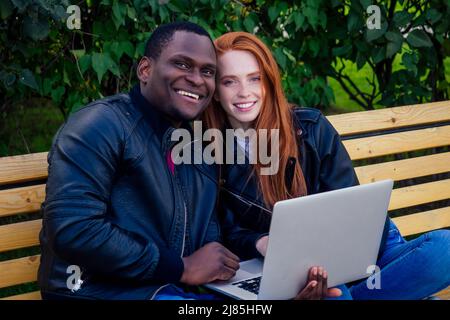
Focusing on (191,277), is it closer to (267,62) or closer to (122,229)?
(122,229)

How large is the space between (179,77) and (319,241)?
0.68 m

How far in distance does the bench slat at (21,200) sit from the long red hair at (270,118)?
0.63 m

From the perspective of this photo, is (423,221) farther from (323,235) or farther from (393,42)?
(323,235)

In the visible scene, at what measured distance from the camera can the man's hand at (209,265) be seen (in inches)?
107

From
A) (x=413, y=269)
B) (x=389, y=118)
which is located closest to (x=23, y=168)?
(x=413, y=269)

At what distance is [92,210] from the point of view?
8.37 feet

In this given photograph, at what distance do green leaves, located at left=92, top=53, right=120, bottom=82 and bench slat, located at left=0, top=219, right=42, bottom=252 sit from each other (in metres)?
0.83

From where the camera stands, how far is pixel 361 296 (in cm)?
329

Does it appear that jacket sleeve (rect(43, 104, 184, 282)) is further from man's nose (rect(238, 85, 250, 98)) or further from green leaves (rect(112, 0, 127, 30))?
green leaves (rect(112, 0, 127, 30))

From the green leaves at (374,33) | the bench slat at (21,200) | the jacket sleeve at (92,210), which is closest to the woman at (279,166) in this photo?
the jacket sleeve at (92,210)

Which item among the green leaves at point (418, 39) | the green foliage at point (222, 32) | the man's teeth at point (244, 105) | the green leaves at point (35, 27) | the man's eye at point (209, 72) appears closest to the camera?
the man's eye at point (209, 72)

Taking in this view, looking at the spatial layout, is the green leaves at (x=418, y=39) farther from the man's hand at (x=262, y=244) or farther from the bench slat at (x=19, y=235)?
the bench slat at (x=19, y=235)
